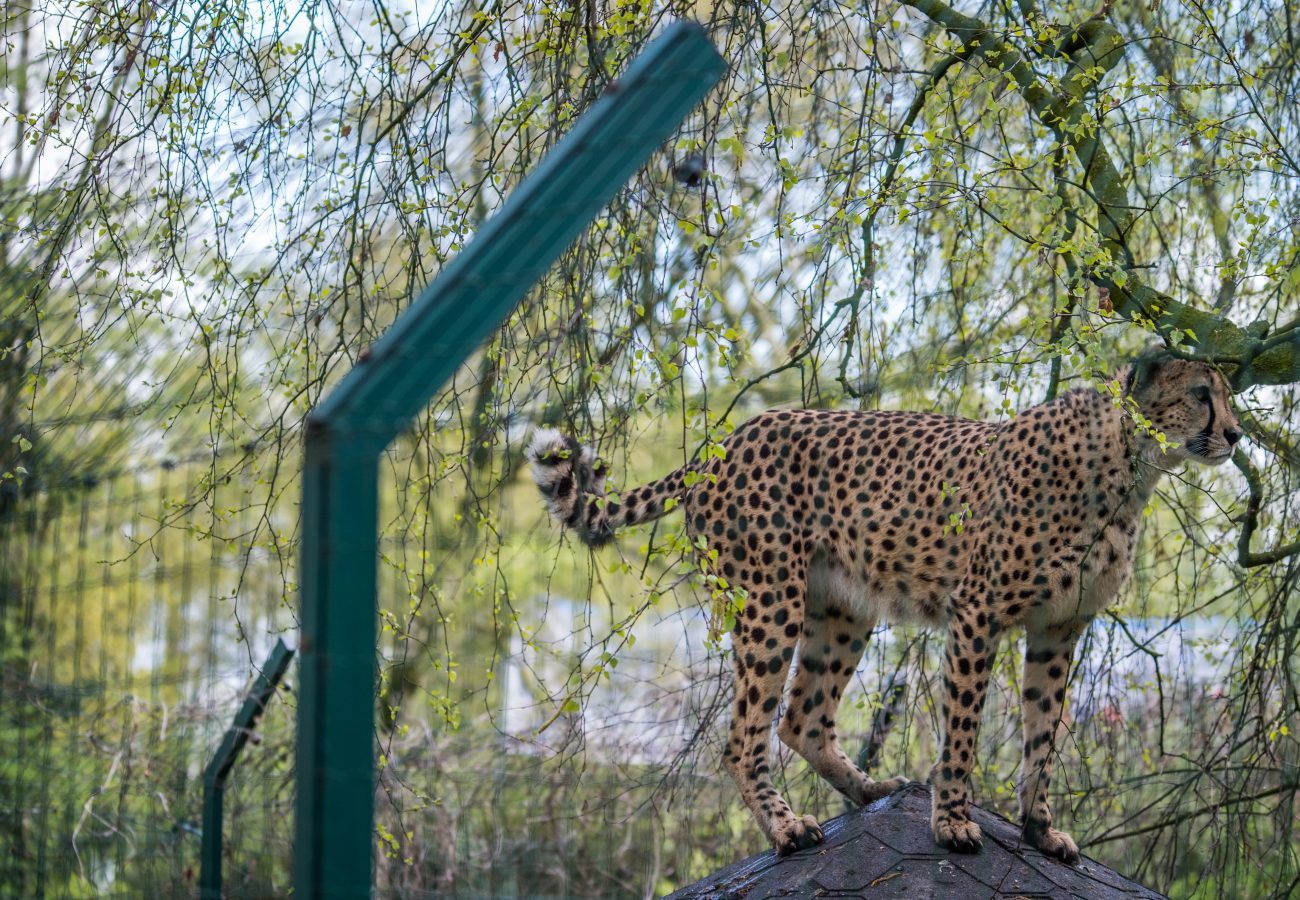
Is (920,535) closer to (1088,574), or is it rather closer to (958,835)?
(1088,574)

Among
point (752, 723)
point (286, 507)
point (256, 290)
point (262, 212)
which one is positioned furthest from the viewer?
point (286, 507)

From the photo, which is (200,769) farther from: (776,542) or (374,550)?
(374,550)

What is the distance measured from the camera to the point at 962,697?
12.4 feet

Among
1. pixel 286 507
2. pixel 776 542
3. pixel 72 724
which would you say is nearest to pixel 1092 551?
pixel 776 542

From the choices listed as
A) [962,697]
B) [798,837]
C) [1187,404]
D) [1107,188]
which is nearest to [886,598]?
[962,697]

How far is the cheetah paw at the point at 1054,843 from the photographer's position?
11.2 ft

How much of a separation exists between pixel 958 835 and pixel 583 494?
1337 millimetres

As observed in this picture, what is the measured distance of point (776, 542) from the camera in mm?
4148

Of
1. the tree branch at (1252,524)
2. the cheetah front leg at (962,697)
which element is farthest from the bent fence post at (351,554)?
the tree branch at (1252,524)

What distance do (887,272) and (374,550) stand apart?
379cm

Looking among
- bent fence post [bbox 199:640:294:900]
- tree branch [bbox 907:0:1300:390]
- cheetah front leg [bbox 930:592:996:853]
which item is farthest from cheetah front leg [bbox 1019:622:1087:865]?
bent fence post [bbox 199:640:294:900]

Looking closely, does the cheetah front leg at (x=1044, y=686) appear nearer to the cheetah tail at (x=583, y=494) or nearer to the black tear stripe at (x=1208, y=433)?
the black tear stripe at (x=1208, y=433)

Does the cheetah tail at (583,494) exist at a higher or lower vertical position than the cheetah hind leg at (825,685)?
higher

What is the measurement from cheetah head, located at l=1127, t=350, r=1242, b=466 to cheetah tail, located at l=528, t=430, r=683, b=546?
4.38 ft
